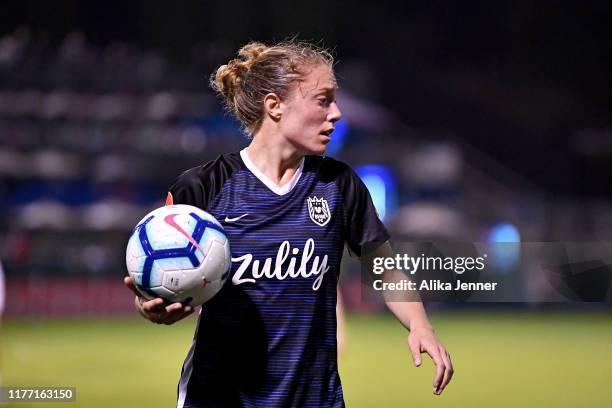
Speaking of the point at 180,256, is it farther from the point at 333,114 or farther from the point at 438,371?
the point at 438,371

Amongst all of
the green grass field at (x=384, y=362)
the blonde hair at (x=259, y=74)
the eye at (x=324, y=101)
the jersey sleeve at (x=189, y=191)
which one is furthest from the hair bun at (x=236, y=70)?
the green grass field at (x=384, y=362)

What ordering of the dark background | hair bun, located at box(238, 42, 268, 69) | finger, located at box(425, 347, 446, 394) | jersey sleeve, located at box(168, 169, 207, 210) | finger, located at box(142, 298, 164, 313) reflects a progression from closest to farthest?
finger, located at box(142, 298, 164, 313) < finger, located at box(425, 347, 446, 394) < jersey sleeve, located at box(168, 169, 207, 210) < hair bun, located at box(238, 42, 268, 69) < the dark background

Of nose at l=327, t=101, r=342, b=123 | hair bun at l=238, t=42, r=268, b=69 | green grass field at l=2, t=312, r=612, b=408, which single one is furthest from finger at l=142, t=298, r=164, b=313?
green grass field at l=2, t=312, r=612, b=408

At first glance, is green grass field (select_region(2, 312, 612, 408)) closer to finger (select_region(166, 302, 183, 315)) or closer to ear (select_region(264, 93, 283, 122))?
ear (select_region(264, 93, 283, 122))

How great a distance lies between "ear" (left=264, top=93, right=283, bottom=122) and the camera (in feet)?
11.7

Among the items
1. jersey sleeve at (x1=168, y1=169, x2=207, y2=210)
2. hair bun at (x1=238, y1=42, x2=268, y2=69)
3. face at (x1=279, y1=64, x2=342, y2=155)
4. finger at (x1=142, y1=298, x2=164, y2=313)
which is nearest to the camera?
finger at (x1=142, y1=298, x2=164, y2=313)

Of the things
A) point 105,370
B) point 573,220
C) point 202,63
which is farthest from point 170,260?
point 573,220

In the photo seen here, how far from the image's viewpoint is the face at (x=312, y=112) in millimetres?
3479

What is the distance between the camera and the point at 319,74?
11.5 ft

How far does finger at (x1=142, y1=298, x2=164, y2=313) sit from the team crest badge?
0.64 meters

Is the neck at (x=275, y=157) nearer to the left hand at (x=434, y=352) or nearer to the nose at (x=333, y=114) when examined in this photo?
the nose at (x=333, y=114)

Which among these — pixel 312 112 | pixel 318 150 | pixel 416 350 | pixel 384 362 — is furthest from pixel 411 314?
pixel 384 362

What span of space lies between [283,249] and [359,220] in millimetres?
351

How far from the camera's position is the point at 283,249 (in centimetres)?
337
